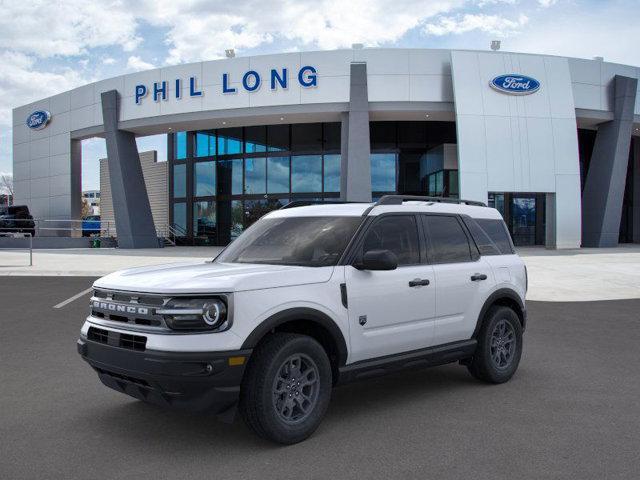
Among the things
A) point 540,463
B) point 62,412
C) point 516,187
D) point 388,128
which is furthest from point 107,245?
point 540,463

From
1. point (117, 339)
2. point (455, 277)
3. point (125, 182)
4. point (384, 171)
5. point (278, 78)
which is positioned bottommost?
point (117, 339)

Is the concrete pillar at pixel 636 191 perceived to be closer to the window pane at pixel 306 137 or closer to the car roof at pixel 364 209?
the window pane at pixel 306 137

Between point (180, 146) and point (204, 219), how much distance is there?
17.7ft

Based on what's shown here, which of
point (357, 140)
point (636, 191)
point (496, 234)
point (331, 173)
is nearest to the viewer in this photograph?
point (496, 234)

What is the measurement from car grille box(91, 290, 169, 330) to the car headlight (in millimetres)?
87

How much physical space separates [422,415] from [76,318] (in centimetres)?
704

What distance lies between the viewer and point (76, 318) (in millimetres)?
9875

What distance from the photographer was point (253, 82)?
2794 cm

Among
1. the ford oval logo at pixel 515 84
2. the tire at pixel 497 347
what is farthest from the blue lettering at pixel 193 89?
the tire at pixel 497 347

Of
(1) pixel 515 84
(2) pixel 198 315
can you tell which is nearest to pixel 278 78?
(1) pixel 515 84

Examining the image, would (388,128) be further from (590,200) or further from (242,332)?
(242,332)

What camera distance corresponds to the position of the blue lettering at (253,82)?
27803 mm

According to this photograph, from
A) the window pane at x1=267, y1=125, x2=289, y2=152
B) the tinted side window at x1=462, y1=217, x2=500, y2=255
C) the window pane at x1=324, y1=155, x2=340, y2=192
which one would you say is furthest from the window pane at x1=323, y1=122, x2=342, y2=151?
the tinted side window at x1=462, y1=217, x2=500, y2=255

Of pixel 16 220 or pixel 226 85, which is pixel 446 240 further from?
pixel 16 220
